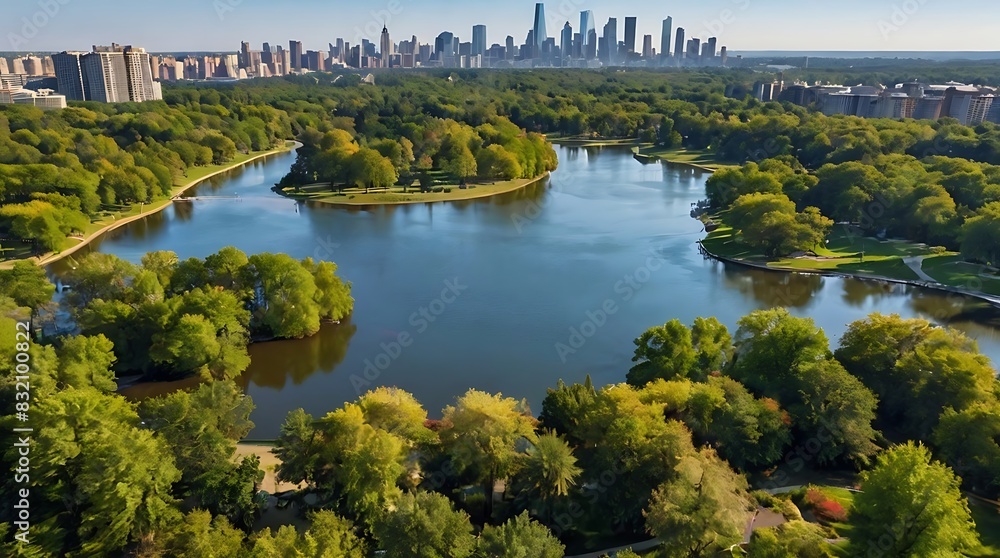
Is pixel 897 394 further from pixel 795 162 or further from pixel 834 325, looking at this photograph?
pixel 795 162

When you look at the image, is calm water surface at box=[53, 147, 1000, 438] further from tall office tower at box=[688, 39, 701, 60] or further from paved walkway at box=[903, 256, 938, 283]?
tall office tower at box=[688, 39, 701, 60]

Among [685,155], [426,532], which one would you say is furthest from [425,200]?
[426,532]

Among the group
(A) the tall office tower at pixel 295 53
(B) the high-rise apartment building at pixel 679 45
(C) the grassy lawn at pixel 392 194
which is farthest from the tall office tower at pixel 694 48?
(C) the grassy lawn at pixel 392 194

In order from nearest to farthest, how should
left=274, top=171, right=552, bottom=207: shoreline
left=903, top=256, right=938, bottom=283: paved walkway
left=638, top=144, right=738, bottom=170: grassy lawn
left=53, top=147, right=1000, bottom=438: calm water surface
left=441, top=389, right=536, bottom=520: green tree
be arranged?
1. left=441, top=389, right=536, bottom=520: green tree
2. left=53, top=147, right=1000, bottom=438: calm water surface
3. left=903, top=256, right=938, bottom=283: paved walkway
4. left=274, top=171, right=552, bottom=207: shoreline
5. left=638, top=144, right=738, bottom=170: grassy lawn

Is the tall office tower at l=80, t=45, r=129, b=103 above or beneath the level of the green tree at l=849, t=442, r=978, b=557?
above

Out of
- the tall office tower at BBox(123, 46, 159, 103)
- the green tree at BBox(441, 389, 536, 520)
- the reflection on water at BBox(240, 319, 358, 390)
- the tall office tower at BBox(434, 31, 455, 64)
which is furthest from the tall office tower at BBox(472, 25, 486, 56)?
the green tree at BBox(441, 389, 536, 520)

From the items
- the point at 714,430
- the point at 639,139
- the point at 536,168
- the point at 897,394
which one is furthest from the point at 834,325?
the point at 639,139

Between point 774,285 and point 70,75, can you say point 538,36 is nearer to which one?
point 70,75
